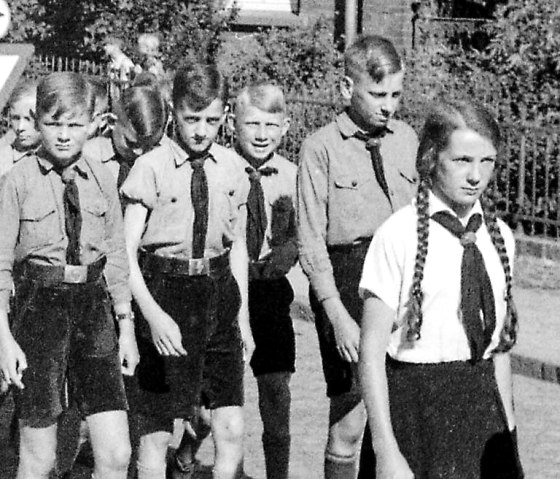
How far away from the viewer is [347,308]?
6.18 meters

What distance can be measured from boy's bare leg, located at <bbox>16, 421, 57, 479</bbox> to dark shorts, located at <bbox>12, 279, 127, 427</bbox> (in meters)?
0.03

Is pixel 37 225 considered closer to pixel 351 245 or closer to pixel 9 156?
pixel 351 245

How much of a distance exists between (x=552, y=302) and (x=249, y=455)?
521 centimetres

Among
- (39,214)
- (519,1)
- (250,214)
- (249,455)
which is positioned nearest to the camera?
(39,214)

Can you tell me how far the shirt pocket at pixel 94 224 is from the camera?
5.80 metres

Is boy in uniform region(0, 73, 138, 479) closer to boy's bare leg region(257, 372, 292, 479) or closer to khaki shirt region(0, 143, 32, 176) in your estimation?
boy's bare leg region(257, 372, 292, 479)

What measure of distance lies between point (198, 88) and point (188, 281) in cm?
75

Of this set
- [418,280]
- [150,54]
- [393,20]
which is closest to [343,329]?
[418,280]

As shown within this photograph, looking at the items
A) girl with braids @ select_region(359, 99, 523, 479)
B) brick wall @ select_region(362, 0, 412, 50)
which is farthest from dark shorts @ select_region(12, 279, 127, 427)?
brick wall @ select_region(362, 0, 412, 50)

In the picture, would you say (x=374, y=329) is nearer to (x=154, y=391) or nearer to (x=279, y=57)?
(x=154, y=391)

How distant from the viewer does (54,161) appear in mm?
5770

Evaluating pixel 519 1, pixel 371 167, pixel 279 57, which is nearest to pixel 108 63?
pixel 279 57

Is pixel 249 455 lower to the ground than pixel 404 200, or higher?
lower

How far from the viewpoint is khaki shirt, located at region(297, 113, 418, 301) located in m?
6.12
